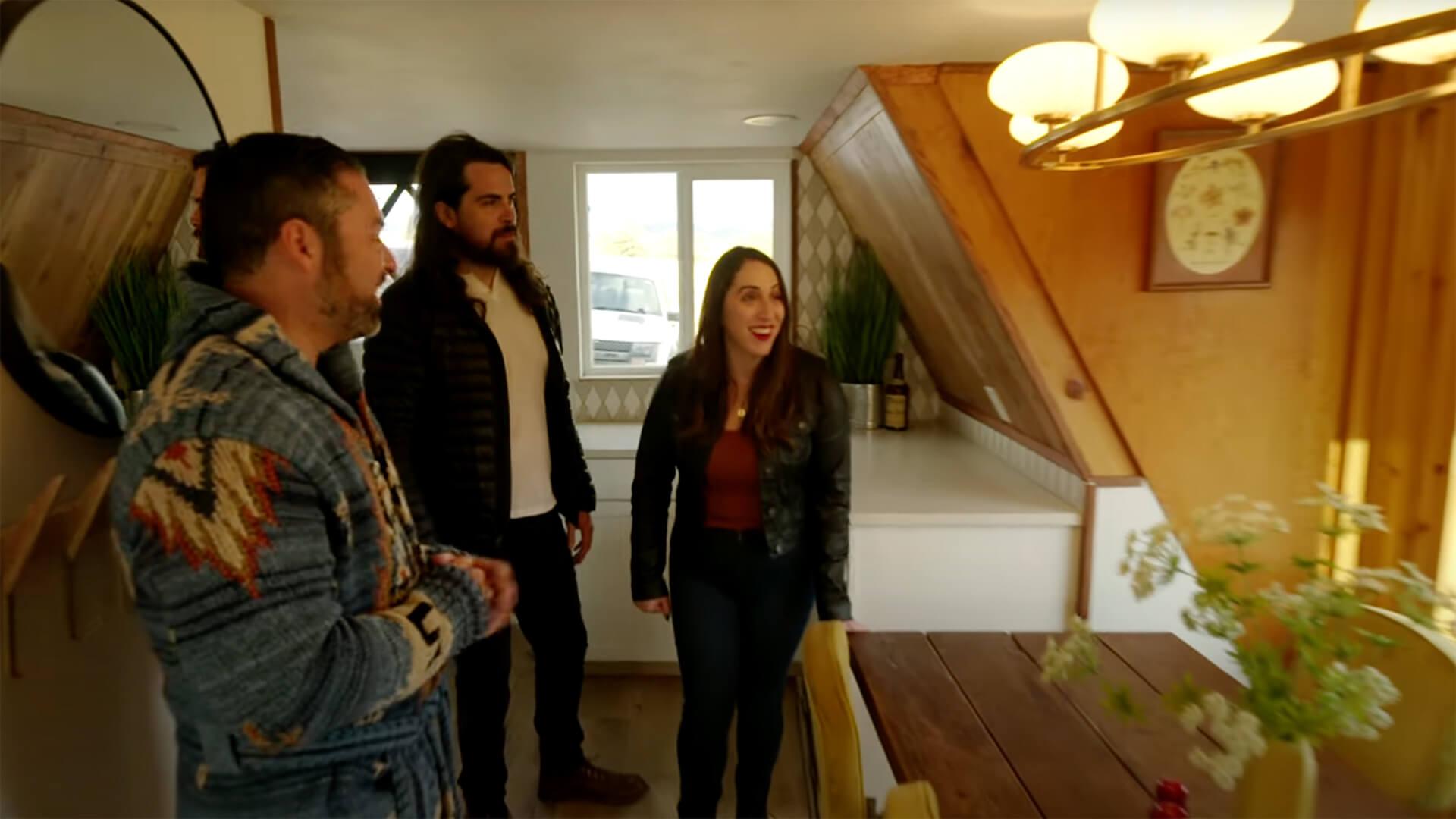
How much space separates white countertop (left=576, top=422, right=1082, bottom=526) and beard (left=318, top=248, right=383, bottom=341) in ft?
4.64

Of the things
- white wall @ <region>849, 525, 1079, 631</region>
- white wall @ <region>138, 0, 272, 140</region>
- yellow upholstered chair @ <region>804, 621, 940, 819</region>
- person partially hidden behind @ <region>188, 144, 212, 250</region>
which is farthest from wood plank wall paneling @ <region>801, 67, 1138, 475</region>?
person partially hidden behind @ <region>188, 144, 212, 250</region>

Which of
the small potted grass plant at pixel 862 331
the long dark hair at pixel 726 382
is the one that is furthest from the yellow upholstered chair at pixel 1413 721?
the small potted grass plant at pixel 862 331

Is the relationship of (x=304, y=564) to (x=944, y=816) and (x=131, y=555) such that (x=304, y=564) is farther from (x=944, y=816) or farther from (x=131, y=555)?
(x=944, y=816)

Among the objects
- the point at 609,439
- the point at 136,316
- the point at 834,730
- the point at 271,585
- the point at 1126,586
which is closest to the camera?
the point at 271,585

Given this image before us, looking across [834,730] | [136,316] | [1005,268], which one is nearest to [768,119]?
[1005,268]

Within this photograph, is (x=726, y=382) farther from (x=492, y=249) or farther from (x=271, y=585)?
(x=271, y=585)

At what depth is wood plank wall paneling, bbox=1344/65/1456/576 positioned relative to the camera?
188 cm

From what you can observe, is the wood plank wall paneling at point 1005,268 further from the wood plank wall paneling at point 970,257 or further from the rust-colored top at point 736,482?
the rust-colored top at point 736,482

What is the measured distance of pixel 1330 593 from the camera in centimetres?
97

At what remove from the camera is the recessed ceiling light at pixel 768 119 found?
2.69 metres

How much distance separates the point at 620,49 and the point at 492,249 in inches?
20.3

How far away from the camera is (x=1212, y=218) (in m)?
2.04

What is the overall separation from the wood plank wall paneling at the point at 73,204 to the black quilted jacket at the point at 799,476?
0.97 m

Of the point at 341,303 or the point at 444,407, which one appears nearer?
the point at 341,303
